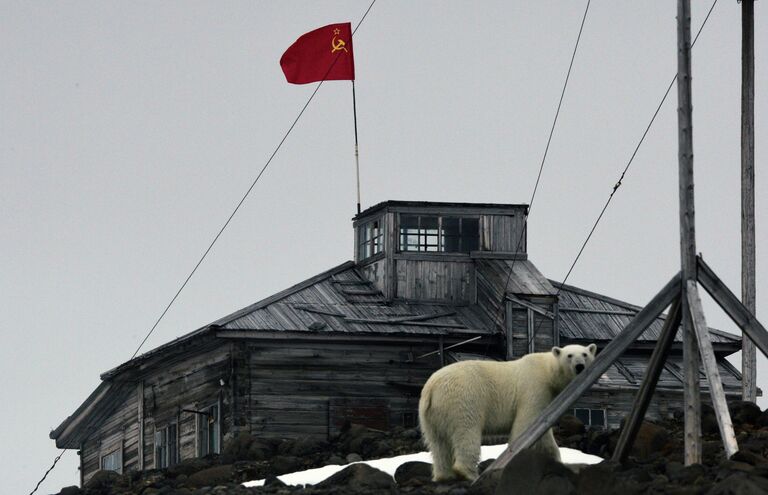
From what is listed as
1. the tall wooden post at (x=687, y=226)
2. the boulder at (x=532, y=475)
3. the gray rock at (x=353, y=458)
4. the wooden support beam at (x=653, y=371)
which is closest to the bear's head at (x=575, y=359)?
the wooden support beam at (x=653, y=371)

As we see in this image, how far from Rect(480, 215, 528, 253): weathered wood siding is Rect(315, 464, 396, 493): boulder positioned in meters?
20.9

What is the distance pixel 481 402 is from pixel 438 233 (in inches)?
864

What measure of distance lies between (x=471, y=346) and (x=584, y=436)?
1344 centimetres

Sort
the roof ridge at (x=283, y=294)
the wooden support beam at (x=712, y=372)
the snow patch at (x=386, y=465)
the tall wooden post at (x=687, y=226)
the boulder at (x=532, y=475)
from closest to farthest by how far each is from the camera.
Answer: the boulder at (x=532, y=475), the wooden support beam at (x=712, y=372), the tall wooden post at (x=687, y=226), the snow patch at (x=386, y=465), the roof ridge at (x=283, y=294)

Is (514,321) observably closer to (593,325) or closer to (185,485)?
(593,325)

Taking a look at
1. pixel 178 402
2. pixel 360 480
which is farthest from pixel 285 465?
pixel 178 402

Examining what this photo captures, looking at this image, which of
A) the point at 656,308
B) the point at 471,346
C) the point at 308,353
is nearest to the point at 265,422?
the point at 308,353

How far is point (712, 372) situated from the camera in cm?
2244

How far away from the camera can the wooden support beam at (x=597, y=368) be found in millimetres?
22688

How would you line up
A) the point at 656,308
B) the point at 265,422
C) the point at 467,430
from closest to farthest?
1. the point at 656,308
2. the point at 467,430
3. the point at 265,422

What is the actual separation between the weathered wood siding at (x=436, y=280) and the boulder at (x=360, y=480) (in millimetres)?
20139

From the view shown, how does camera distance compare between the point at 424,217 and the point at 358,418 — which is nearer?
the point at 358,418

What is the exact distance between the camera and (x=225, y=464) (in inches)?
1326

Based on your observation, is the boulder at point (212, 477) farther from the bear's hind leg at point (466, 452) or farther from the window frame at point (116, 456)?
the window frame at point (116, 456)
